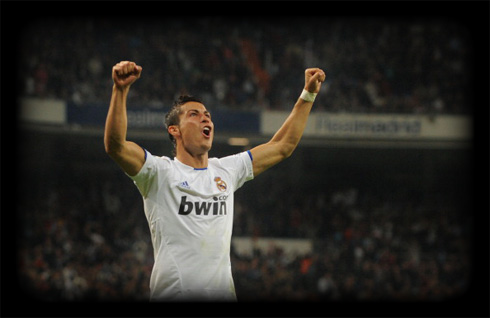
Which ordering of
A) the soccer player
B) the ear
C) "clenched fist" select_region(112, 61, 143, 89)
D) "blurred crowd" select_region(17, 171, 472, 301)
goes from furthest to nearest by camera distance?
"blurred crowd" select_region(17, 171, 472, 301) → the ear → the soccer player → "clenched fist" select_region(112, 61, 143, 89)

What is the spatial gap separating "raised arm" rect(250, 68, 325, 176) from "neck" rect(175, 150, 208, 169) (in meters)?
0.48

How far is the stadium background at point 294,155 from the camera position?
18641 millimetres

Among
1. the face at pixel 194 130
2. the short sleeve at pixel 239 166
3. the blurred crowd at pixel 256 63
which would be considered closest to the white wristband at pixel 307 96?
the short sleeve at pixel 239 166

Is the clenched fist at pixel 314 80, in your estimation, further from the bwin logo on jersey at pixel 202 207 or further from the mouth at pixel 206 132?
the bwin logo on jersey at pixel 202 207

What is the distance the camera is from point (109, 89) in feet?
68.3

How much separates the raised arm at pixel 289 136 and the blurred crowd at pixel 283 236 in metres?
8.87

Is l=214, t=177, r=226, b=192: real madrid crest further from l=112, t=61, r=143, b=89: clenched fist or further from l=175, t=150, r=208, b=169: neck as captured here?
l=112, t=61, r=143, b=89: clenched fist

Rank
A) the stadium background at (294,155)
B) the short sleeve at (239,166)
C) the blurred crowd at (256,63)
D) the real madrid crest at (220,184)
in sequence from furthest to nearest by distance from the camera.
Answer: the blurred crowd at (256,63) < the stadium background at (294,155) < the short sleeve at (239,166) < the real madrid crest at (220,184)

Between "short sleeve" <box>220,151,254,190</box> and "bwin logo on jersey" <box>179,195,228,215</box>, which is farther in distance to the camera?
"short sleeve" <box>220,151,254,190</box>

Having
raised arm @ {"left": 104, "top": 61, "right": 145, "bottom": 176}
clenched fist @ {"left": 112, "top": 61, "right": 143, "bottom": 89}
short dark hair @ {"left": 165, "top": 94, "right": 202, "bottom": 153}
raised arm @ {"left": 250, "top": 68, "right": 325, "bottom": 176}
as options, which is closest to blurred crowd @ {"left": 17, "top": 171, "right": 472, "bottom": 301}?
raised arm @ {"left": 250, "top": 68, "right": 325, "bottom": 176}

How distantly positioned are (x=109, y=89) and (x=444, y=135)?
413 inches

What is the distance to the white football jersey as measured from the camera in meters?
4.73

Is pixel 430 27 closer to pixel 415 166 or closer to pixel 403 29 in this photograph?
pixel 403 29

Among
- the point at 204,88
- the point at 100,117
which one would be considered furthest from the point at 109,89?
the point at 204,88
